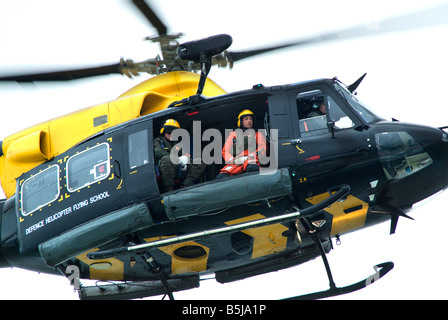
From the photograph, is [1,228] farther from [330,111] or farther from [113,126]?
[330,111]

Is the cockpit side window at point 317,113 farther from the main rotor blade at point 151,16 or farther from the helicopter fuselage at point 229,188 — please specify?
the main rotor blade at point 151,16

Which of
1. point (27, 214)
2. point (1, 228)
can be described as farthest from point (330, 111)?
point (1, 228)

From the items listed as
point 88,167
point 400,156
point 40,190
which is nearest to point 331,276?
point 400,156

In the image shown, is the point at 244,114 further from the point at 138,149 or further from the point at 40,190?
the point at 40,190

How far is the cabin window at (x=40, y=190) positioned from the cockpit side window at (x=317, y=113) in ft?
12.1

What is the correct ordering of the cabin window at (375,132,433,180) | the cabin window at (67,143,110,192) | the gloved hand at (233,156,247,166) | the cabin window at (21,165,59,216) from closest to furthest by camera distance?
the cabin window at (375,132,433,180) < the gloved hand at (233,156,247,166) < the cabin window at (67,143,110,192) < the cabin window at (21,165,59,216)

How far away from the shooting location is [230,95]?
10.7 meters

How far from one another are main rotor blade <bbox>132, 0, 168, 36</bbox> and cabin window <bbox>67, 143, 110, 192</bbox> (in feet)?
6.56

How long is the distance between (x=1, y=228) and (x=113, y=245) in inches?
90.5

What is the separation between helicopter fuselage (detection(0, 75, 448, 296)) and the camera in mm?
9969

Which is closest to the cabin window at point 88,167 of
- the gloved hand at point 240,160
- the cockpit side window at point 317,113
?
the gloved hand at point 240,160

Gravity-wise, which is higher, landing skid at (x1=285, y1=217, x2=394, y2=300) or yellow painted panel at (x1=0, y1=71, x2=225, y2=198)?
yellow painted panel at (x1=0, y1=71, x2=225, y2=198)

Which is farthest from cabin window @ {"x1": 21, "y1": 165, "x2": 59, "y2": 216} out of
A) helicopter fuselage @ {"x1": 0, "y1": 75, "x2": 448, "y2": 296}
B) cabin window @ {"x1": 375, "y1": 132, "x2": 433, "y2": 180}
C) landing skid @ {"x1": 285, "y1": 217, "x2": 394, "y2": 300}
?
cabin window @ {"x1": 375, "y1": 132, "x2": 433, "y2": 180}

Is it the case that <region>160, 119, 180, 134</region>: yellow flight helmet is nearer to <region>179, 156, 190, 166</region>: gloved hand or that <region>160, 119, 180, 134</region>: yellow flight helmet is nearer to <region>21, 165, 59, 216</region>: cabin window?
<region>179, 156, 190, 166</region>: gloved hand
